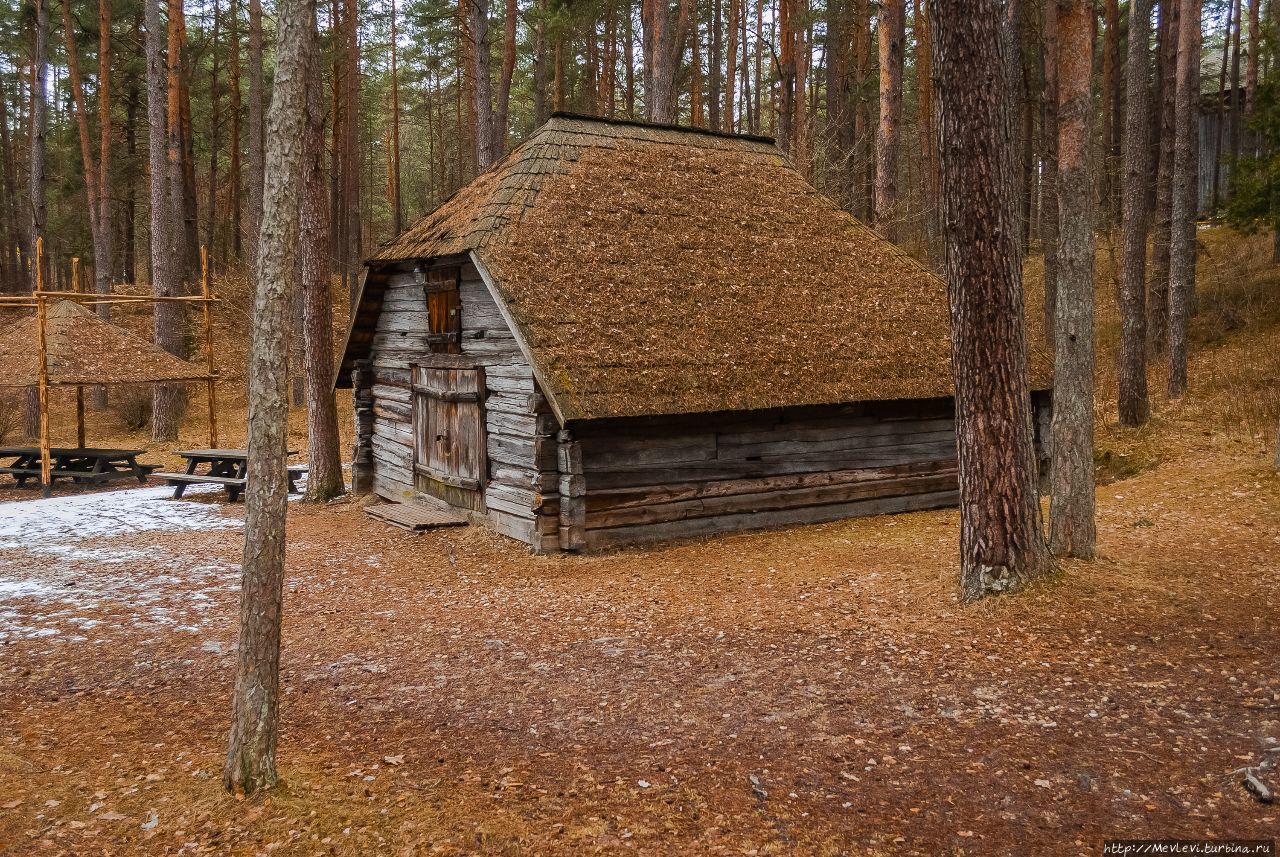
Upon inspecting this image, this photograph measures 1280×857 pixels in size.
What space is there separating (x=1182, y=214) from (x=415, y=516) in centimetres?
1424

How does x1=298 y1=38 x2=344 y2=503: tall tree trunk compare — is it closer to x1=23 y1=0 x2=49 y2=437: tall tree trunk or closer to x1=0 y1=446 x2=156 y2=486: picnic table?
x1=0 y1=446 x2=156 y2=486: picnic table

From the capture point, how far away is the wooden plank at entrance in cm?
1245

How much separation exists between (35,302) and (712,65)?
708 inches

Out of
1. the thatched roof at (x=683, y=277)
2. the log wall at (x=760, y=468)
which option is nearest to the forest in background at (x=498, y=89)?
the thatched roof at (x=683, y=277)

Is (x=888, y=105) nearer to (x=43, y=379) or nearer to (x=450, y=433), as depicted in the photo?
(x=450, y=433)

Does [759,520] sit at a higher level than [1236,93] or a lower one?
lower

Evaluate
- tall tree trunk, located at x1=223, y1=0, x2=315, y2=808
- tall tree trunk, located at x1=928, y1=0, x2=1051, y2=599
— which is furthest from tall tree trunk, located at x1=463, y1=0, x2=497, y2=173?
tall tree trunk, located at x1=223, y1=0, x2=315, y2=808

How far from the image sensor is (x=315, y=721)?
6066mm

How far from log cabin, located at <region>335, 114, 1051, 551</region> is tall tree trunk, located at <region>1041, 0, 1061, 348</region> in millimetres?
2572

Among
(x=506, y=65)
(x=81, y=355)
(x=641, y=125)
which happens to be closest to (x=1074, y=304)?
(x=641, y=125)

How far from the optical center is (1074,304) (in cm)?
802

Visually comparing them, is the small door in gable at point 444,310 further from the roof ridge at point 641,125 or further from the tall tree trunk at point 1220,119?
the tall tree trunk at point 1220,119

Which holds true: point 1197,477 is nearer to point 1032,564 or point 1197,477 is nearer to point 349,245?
point 1032,564

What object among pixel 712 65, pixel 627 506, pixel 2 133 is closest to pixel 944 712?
pixel 627 506
